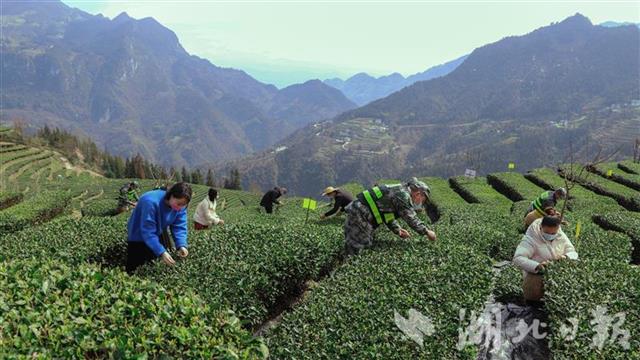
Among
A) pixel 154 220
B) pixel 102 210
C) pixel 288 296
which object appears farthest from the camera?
pixel 102 210

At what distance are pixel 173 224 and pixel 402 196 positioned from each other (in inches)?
172

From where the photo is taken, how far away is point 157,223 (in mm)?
8258

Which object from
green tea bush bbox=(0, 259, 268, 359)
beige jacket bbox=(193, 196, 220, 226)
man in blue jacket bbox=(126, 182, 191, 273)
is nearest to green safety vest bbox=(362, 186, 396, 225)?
man in blue jacket bbox=(126, 182, 191, 273)

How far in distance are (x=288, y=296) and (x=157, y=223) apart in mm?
3146

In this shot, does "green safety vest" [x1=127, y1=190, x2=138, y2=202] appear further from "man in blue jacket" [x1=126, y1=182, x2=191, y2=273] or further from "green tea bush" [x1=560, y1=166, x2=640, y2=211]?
"green tea bush" [x1=560, y1=166, x2=640, y2=211]

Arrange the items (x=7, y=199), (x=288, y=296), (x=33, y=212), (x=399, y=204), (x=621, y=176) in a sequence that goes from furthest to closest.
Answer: (x=621, y=176) < (x=7, y=199) < (x=33, y=212) < (x=288, y=296) < (x=399, y=204)

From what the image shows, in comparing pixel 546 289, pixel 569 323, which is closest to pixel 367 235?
pixel 546 289

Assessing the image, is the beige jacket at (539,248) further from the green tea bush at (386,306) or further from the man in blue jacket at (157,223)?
the man in blue jacket at (157,223)

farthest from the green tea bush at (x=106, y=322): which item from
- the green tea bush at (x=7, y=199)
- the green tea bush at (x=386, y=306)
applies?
the green tea bush at (x=7, y=199)

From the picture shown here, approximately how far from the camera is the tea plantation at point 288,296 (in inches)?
185

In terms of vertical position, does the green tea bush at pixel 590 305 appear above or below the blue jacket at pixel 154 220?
below

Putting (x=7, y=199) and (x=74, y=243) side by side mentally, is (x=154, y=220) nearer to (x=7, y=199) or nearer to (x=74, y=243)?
(x=74, y=243)

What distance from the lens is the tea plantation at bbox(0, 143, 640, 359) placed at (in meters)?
4.69

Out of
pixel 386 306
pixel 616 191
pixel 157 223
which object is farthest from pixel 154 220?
pixel 616 191
